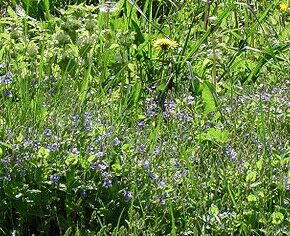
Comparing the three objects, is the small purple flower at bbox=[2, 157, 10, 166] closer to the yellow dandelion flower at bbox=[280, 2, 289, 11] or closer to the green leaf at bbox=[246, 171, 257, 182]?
the green leaf at bbox=[246, 171, 257, 182]

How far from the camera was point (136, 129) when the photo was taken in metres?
3.31

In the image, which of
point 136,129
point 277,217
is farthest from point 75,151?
point 277,217

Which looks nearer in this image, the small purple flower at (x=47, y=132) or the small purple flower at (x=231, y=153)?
the small purple flower at (x=47, y=132)

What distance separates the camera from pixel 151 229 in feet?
8.86

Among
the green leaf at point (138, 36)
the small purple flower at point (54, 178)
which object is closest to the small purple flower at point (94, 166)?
the small purple flower at point (54, 178)

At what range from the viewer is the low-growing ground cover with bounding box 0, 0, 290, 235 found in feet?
9.37

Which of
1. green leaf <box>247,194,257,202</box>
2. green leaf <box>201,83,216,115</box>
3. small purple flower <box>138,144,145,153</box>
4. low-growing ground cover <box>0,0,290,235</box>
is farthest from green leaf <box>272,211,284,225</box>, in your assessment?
green leaf <box>201,83,216,115</box>

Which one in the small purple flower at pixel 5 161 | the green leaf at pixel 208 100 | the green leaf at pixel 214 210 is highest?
the small purple flower at pixel 5 161

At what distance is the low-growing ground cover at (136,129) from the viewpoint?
286 centimetres

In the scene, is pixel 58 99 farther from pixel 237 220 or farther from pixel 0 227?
pixel 237 220

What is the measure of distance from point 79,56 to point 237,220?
1.41 metres

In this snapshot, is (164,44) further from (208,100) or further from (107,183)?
(107,183)

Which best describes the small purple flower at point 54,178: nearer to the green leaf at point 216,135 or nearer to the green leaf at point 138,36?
the green leaf at point 216,135

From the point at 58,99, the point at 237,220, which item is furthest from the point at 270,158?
the point at 58,99
